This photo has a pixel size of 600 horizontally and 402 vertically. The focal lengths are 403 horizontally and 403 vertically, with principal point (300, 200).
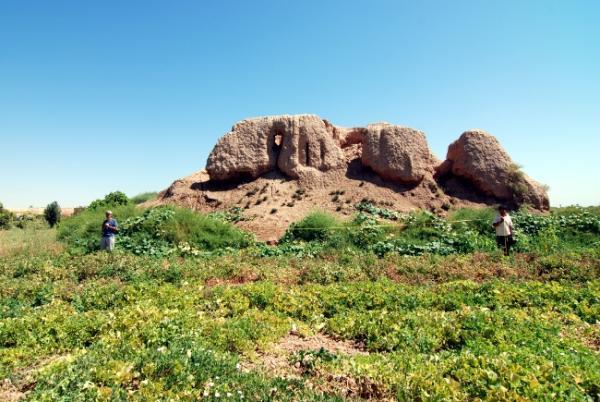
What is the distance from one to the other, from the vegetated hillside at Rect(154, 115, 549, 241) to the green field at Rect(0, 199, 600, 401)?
7.60m

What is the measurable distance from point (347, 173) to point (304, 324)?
15606 millimetres

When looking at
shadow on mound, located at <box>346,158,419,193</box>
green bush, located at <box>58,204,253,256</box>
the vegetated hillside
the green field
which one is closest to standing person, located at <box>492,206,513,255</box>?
the green field

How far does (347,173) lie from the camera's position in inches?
825

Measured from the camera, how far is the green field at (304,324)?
12.1 feet

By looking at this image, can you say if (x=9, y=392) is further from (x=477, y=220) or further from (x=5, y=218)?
(x=5, y=218)

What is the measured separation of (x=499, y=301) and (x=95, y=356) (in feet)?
19.6

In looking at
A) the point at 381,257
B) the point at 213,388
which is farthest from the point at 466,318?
the point at 381,257

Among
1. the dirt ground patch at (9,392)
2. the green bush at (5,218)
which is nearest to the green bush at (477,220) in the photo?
the dirt ground patch at (9,392)

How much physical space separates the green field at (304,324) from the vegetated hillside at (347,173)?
24.9ft

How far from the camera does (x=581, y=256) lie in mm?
9945

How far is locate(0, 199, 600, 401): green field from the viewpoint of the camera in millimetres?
3688

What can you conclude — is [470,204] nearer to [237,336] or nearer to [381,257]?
[381,257]

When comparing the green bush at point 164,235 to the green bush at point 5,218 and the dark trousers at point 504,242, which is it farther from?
the green bush at point 5,218

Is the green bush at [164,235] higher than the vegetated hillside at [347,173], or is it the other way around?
the vegetated hillside at [347,173]
